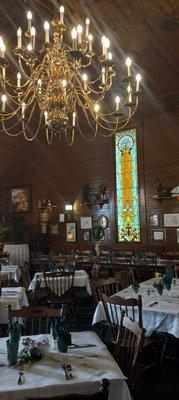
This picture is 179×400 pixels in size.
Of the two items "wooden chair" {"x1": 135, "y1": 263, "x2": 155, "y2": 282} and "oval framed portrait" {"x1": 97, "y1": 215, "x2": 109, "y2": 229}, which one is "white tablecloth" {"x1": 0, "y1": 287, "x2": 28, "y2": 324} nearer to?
"wooden chair" {"x1": 135, "y1": 263, "x2": 155, "y2": 282}

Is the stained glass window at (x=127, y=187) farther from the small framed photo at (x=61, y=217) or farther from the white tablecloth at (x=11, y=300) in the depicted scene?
the white tablecloth at (x=11, y=300)

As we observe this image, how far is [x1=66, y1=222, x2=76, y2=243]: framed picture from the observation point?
38.3 ft

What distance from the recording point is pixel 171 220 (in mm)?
9734

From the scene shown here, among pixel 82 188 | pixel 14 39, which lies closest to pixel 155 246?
pixel 82 188

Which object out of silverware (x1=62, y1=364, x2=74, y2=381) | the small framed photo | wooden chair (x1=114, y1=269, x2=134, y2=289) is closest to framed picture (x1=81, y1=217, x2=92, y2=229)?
the small framed photo

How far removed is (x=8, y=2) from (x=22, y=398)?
6.41m

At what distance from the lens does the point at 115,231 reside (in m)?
10.8

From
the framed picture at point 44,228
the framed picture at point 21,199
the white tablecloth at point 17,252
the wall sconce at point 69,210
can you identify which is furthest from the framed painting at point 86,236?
the framed picture at point 21,199

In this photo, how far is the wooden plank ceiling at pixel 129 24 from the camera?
6.17 meters

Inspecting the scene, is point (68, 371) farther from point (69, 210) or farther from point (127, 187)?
point (69, 210)

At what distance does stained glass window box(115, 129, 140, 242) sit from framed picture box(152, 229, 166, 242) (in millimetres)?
527

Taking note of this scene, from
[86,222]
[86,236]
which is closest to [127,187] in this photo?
[86,222]

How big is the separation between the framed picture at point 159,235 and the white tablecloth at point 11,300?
17.4 ft

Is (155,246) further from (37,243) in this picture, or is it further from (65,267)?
(37,243)
